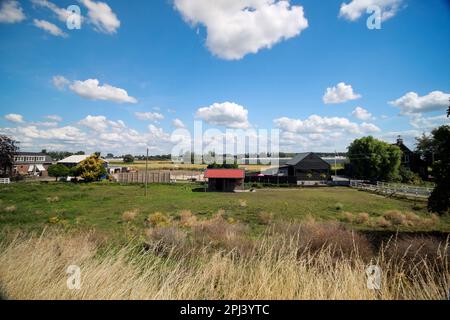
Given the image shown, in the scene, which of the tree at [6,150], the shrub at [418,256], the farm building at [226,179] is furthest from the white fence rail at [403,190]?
the tree at [6,150]

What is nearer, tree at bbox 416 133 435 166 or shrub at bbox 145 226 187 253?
shrub at bbox 145 226 187 253

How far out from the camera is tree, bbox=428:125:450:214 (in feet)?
30.7

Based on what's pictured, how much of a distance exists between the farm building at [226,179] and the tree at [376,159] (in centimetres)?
2422

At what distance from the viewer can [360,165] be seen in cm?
4044

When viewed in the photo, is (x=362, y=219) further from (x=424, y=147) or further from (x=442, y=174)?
(x=424, y=147)

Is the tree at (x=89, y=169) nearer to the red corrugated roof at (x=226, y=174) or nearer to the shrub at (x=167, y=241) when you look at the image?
the red corrugated roof at (x=226, y=174)

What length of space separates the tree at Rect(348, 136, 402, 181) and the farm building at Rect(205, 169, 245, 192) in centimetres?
2422

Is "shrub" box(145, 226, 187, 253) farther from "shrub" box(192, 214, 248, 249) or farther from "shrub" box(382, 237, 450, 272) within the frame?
"shrub" box(382, 237, 450, 272)

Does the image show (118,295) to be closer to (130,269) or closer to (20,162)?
(130,269)

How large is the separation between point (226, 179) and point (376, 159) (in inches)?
1073

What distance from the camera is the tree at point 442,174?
9.35m

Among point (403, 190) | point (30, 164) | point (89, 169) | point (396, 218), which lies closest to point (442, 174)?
point (396, 218)

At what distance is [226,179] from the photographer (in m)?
33.5

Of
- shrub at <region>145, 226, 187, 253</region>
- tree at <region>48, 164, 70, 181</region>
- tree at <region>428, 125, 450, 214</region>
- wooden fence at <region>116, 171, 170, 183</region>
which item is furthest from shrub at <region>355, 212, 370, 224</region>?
tree at <region>48, 164, 70, 181</region>
